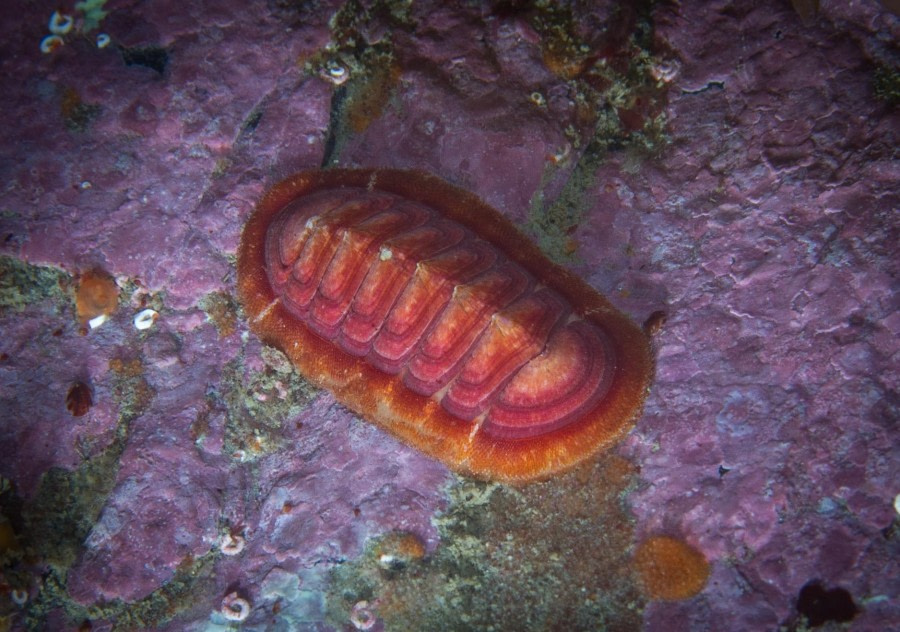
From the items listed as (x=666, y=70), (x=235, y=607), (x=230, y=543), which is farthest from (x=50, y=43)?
(x=666, y=70)

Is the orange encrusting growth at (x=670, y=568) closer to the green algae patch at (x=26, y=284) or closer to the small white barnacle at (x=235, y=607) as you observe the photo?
the small white barnacle at (x=235, y=607)

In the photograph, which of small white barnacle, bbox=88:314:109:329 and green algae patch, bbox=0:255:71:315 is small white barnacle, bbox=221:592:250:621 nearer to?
small white barnacle, bbox=88:314:109:329

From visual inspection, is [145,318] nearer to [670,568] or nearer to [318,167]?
[318,167]

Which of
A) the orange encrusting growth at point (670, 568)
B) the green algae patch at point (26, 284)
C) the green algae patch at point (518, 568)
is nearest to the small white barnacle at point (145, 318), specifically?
the green algae patch at point (26, 284)

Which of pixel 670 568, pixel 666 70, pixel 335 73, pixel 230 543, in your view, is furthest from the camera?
pixel 335 73

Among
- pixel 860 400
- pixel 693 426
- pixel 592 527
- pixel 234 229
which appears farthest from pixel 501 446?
pixel 234 229

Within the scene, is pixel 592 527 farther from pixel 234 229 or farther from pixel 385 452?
pixel 234 229
